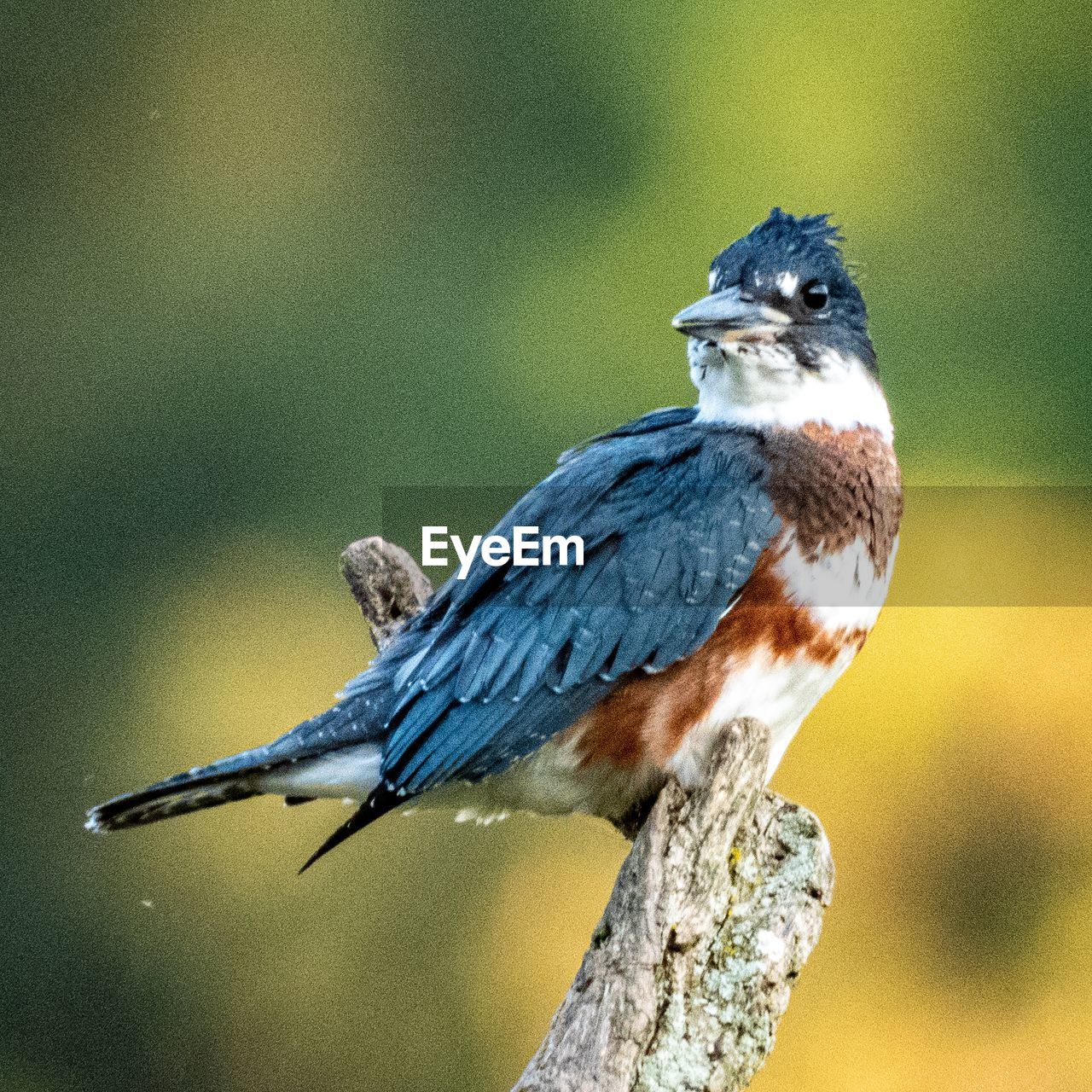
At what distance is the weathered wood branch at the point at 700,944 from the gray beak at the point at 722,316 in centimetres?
45

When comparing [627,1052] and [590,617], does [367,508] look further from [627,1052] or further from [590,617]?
[627,1052]

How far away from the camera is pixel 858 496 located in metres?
1.82

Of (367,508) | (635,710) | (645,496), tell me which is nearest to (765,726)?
(635,710)

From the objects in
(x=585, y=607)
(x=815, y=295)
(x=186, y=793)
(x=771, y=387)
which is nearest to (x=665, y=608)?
(x=585, y=607)

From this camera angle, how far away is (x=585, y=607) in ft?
5.79

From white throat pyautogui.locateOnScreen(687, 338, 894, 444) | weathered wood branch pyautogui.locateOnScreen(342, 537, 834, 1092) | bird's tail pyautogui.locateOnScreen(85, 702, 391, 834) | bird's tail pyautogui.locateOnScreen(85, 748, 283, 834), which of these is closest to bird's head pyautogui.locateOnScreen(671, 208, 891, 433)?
white throat pyautogui.locateOnScreen(687, 338, 894, 444)

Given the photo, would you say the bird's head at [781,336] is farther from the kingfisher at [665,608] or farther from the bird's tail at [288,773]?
the bird's tail at [288,773]

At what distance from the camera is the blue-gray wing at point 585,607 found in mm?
1728

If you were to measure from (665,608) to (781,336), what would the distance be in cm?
36

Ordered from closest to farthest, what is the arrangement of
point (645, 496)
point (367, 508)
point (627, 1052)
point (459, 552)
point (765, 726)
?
point (627, 1052) < point (765, 726) < point (645, 496) < point (459, 552) < point (367, 508)

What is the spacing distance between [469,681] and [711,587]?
297 millimetres

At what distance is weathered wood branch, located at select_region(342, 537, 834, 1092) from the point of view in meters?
1.49

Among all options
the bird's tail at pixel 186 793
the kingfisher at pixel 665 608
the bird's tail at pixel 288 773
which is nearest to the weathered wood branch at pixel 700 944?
the kingfisher at pixel 665 608

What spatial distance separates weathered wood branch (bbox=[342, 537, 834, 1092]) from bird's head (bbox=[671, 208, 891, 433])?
1.33 ft
